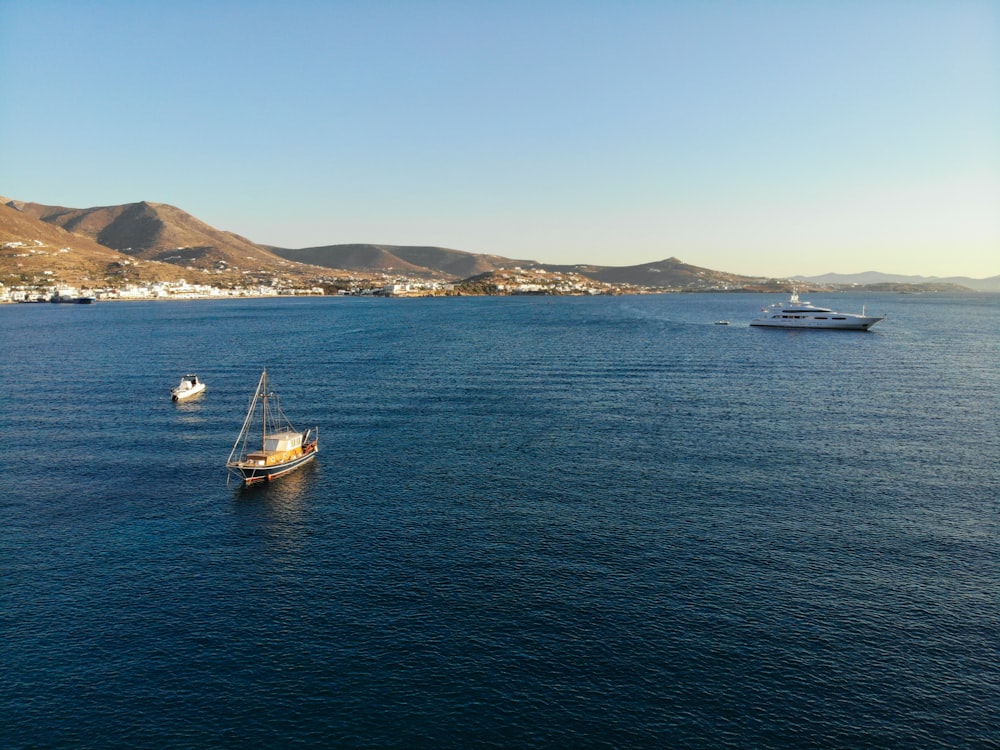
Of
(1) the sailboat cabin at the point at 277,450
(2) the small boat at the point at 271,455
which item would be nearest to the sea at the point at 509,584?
(2) the small boat at the point at 271,455

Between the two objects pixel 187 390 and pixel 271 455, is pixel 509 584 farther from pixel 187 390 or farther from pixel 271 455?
pixel 187 390

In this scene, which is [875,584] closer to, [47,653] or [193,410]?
[47,653]

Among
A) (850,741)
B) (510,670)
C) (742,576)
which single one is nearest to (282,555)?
(510,670)

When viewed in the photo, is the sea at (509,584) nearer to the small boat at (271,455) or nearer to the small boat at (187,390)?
the small boat at (271,455)

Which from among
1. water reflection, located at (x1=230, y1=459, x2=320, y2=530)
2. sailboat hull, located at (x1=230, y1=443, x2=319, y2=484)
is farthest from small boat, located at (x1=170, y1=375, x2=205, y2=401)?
water reflection, located at (x1=230, y1=459, x2=320, y2=530)

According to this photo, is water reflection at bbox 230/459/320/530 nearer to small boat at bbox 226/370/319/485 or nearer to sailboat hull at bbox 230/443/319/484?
sailboat hull at bbox 230/443/319/484
